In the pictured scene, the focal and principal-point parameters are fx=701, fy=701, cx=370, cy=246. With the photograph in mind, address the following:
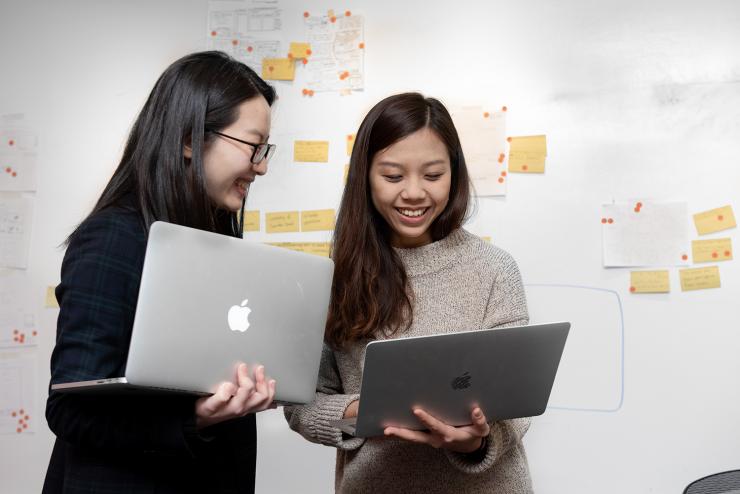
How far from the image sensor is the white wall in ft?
6.87

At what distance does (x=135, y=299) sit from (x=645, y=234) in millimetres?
1665

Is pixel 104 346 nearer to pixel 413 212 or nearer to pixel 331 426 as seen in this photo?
pixel 331 426

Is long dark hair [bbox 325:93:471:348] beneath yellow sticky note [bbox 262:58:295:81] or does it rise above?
beneath

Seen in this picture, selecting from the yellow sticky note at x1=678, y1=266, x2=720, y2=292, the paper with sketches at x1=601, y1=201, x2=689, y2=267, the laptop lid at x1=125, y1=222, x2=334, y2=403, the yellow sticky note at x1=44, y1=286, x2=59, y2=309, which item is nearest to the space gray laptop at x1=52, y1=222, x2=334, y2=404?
the laptop lid at x1=125, y1=222, x2=334, y2=403

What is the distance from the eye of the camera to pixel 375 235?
4.47 feet

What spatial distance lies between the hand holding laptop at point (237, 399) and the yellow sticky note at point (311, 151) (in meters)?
1.40

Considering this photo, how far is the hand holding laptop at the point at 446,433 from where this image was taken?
1.09 metres

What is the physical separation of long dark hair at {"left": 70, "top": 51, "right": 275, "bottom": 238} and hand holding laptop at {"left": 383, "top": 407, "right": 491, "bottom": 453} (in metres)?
0.44

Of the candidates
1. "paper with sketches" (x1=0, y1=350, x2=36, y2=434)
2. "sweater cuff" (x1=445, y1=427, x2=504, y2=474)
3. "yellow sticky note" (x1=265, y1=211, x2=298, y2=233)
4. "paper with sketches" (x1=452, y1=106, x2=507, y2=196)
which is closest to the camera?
"sweater cuff" (x1=445, y1=427, x2=504, y2=474)

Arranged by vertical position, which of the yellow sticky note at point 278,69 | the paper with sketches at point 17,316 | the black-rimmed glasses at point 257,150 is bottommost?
the paper with sketches at point 17,316

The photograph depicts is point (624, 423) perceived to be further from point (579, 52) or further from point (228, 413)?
point (228, 413)

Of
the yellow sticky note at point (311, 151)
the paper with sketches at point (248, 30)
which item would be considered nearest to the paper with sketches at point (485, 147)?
the yellow sticky note at point (311, 151)

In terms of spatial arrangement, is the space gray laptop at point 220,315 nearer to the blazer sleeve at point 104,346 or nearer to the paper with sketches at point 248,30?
the blazer sleeve at point 104,346

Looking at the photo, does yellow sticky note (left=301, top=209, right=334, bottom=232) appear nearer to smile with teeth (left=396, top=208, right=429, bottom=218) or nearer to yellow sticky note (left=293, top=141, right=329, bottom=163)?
yellow sticky note (left=293, top=141, right=329, bottom=163)
